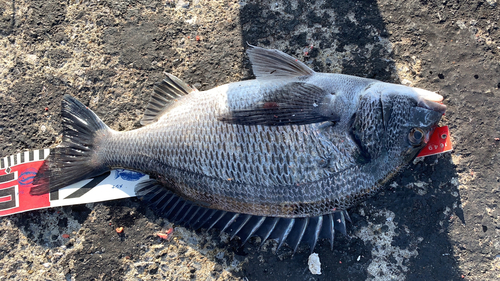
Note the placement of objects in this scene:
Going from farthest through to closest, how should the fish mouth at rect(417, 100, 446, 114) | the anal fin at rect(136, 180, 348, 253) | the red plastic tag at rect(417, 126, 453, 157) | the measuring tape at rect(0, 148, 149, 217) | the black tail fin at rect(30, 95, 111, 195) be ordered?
1. the measuring tape at rect(0, 148, 149, 217)
2. the black tail fin at rect(30, 95, 111, 195)
3. the red plastic tag at rect(417, 126, 453, 157)
4. the anal fin at rect(136, 180, 348, 253)
5. the fish mouth at rect(417, 100, 446, 114)

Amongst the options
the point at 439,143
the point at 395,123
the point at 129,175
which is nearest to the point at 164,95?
the point at 129,175

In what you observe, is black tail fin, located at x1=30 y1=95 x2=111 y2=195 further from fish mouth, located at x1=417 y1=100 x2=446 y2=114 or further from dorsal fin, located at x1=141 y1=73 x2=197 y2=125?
fish mouth, located at x1=417 y1=100 x2=446 y2=114

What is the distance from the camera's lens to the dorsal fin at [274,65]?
223cm

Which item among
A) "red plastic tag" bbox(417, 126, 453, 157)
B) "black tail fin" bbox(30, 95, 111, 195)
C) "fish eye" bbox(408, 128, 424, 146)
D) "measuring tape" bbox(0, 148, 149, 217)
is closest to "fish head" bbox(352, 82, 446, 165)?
"fish eye" bbox(408, 128, 424, 146)

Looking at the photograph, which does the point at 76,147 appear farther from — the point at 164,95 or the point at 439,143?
the point at 439,143

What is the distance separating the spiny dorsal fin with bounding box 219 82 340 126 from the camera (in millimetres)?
2023

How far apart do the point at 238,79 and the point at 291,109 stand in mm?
801

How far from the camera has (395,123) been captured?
79.0 inches

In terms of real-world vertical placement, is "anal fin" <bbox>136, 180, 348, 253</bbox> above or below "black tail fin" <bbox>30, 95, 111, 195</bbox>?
below

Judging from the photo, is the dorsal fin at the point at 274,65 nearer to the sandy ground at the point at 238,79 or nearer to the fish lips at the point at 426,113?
the sandy ground at the point at 238,79

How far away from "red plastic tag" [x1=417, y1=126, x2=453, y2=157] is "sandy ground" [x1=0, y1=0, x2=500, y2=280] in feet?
0.65

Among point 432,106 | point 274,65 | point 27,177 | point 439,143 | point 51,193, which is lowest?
point 51,193

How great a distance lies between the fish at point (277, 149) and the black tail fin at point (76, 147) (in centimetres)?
5

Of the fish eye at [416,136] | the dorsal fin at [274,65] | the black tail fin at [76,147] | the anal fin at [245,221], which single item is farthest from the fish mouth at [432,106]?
the black tail fin at [76,147]
